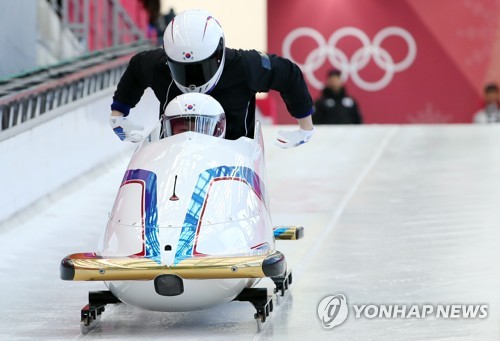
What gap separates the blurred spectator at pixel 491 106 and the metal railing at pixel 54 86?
5347 millimetres

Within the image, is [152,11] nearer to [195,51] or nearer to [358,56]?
[358,56]

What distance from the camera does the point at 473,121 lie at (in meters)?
17.3

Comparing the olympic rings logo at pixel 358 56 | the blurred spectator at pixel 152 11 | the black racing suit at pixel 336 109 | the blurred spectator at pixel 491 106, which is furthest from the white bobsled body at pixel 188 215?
the olympic rings logo at pixel 358 56

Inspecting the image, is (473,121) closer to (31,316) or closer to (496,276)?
(496,276)

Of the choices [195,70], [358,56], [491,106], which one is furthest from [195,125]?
[358,56]

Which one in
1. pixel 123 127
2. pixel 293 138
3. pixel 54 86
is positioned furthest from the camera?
pixel 54 86

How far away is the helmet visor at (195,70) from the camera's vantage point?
17.9 feet

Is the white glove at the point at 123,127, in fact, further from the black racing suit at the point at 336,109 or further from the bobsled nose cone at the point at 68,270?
the black racing suit at the point at 336,109

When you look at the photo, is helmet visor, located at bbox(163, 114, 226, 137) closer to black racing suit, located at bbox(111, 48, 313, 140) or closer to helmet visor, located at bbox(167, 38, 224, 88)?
helmet visor, located at bbox(167, 38, 224, 88)

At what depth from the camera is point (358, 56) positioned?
1744 cm

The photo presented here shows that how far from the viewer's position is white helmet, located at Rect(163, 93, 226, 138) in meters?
5.25

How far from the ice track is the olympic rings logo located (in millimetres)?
5863

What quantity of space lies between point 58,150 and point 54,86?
1.84 feet

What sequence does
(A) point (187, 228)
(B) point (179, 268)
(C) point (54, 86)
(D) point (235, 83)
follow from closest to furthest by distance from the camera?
(B) point (179, 268) < (A) point (187, 228) < (D) point (235, 83) < (C) point (54, 86)
